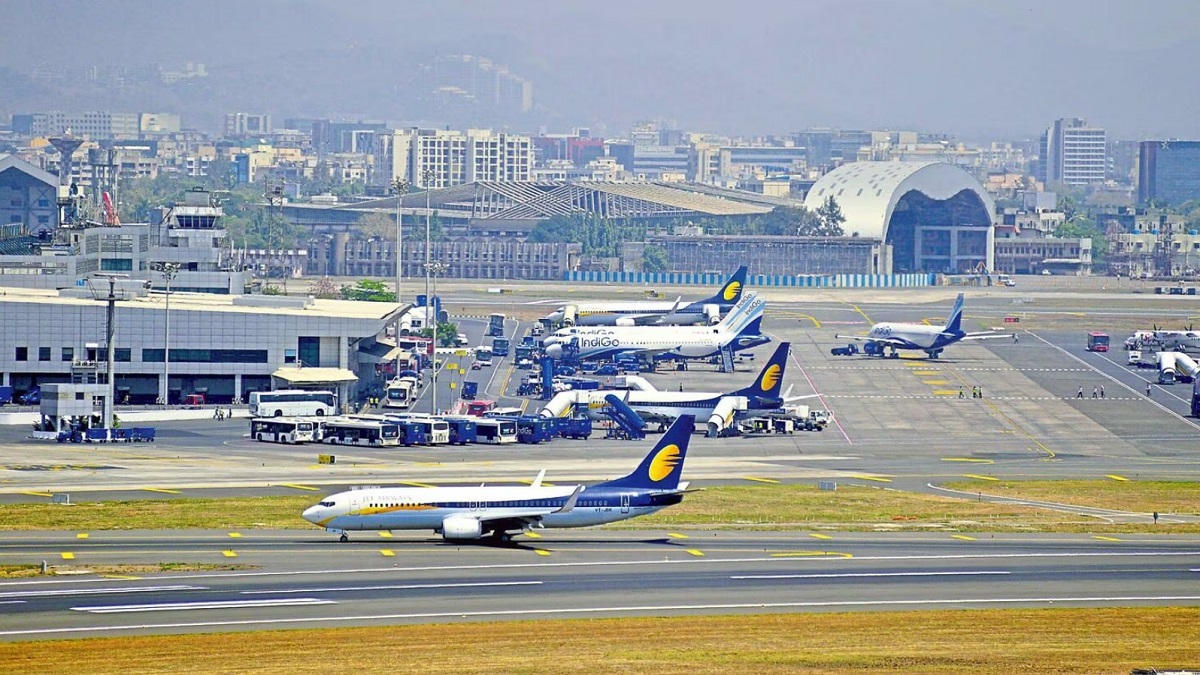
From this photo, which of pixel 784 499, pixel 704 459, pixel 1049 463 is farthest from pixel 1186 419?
pixel 784 499

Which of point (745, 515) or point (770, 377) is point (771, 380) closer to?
point (770, 377)

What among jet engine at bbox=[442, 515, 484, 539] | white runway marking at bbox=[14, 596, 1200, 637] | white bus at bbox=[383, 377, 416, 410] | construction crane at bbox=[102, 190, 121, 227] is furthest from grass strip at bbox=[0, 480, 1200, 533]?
construction crane at bbox=[102, 190, 121, 227]

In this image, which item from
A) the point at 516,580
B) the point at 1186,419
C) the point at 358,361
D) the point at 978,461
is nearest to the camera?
the point at 516,580

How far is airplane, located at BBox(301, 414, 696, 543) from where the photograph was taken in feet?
225

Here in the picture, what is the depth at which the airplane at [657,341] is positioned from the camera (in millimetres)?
151625

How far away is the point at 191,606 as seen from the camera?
56812mm

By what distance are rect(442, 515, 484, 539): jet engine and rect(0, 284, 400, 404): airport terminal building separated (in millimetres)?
58146

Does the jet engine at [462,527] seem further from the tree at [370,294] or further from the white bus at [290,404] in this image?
the tree at [370,294]

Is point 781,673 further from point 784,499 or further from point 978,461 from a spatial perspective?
point 978,461

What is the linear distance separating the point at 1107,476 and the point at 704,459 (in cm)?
2208

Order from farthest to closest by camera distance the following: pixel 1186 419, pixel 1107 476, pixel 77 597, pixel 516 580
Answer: pixel 1186 419, pixel 1107 476, pixel 516 580, pixel 77 597

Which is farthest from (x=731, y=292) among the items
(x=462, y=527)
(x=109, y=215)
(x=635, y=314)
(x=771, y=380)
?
(x=462, y=527)

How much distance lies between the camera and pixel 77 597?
58.1 metres

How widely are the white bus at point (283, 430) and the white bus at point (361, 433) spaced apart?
972 mm
